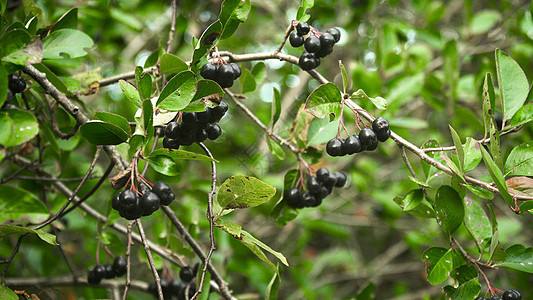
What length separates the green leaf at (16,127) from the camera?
1.43 metres

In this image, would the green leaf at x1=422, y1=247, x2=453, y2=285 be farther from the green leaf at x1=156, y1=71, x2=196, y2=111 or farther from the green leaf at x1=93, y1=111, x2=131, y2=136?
the green leaf at x1=93, y1=111, x2=131, y2=136

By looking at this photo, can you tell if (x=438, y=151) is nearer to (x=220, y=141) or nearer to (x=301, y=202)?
(x=301, y=202)

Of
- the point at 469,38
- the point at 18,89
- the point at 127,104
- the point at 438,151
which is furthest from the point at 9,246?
the point at 469,38

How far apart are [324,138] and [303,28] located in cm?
48

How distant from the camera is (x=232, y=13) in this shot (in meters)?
1.28

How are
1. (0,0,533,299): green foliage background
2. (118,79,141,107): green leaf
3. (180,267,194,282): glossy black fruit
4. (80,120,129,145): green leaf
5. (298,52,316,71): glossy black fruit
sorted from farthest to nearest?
(0,0,533,299): green foliage background → (180,267,194,282): glossy black fruit → (298,52,316,71): glossy black fruit → (118,79,141,107): green leaf → (80,120,129,145): green leaf

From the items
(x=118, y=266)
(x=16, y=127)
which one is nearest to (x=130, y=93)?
(x=16, y=127)

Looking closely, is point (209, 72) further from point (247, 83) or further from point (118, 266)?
point (118, 266)

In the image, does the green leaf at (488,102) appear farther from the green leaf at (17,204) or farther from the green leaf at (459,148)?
the green leaf at (17,204)

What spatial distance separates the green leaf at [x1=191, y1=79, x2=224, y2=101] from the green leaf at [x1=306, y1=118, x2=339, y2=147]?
25.1 inches

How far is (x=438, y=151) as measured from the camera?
1.34 m

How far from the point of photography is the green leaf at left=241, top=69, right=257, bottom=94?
1663mm

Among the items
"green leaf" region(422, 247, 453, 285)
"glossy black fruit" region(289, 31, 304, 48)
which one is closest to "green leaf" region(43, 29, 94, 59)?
"glossy black fruit" region(289, 31, 304, 48)

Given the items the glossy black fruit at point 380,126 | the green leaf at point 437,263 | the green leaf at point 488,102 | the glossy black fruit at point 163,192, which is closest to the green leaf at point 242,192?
the glossy black fruit at point 163,192
